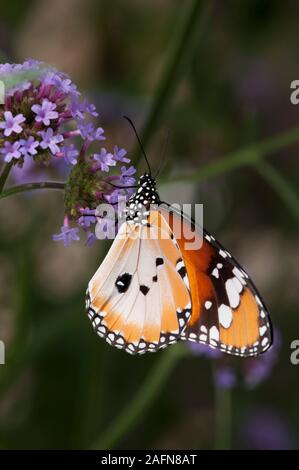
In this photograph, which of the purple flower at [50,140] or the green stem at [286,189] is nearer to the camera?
the purple flower at [50,140]

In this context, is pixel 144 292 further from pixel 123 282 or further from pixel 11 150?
pixel 11 150

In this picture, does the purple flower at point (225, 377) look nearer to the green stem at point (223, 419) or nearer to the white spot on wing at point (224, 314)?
the green stem at point (223, 419)

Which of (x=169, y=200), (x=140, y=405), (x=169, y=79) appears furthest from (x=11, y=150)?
(x=169, y=200)

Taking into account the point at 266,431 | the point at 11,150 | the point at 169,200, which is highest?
the point at 169,200

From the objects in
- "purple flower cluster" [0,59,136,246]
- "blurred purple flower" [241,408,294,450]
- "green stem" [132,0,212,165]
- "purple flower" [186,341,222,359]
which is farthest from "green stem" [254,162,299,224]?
"blurred purple flower" [241,408,294,450]

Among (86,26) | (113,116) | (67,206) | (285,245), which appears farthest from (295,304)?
(67,206)

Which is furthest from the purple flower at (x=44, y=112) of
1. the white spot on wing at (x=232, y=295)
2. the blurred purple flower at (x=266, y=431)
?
the blurred purple flower at (x=266, y=431)
